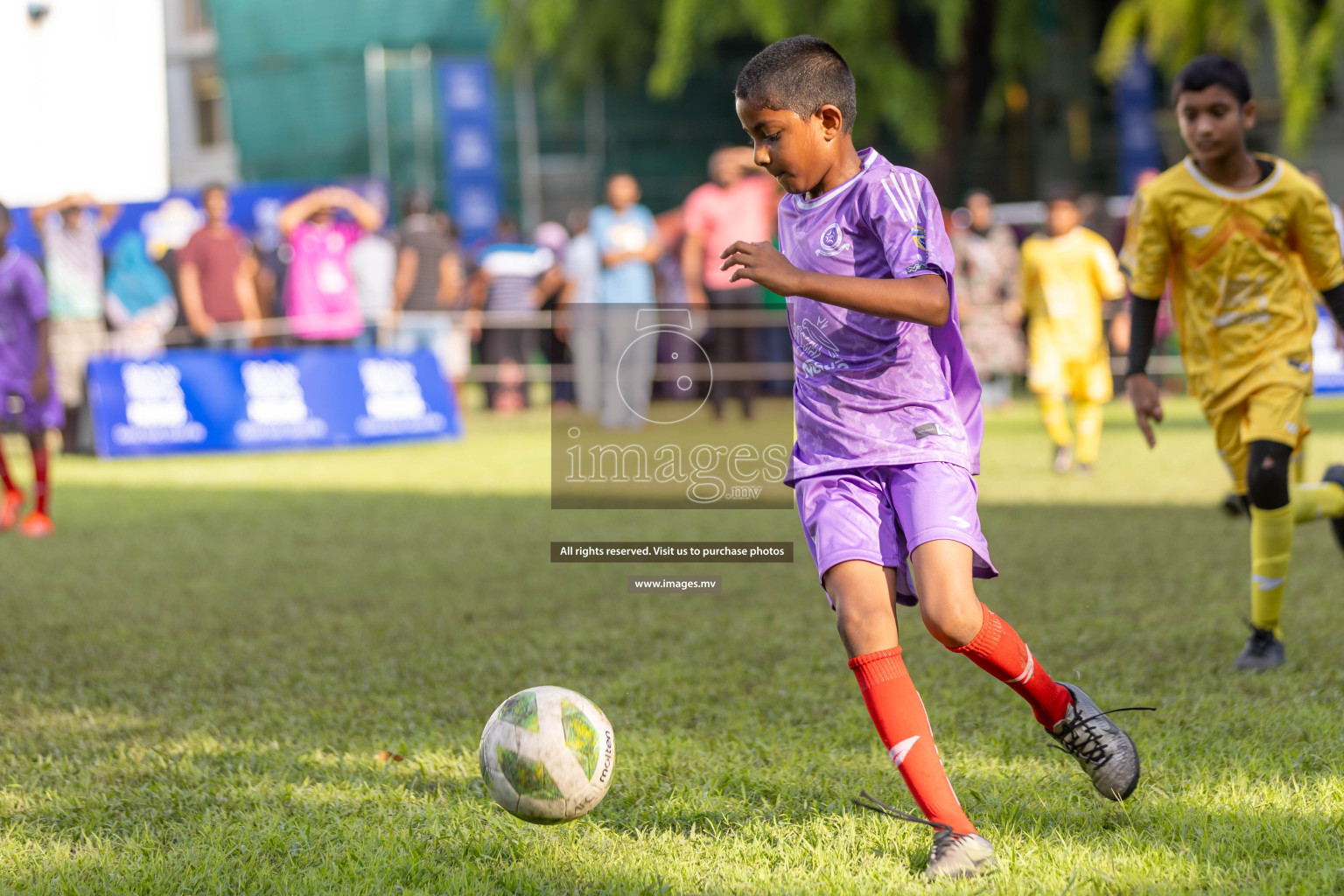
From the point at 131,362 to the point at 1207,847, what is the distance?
11769mm

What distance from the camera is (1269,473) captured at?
16.5ft

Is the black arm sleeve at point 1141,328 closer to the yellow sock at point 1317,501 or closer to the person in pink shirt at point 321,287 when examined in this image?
the yellow sock at point 1317,501

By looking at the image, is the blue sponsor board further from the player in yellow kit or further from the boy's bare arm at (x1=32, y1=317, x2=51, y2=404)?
the boy's bare arm at (x1=32, y1=317, x2=51, y2=404)

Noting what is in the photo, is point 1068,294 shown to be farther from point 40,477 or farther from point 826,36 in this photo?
point 826,36

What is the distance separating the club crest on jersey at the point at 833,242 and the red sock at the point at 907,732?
0.87 m

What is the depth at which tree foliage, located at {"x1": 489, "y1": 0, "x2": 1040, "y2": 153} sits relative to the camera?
2102cm

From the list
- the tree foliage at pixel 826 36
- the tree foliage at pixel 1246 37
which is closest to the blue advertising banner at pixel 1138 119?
the tree foliage at pixel 826 36

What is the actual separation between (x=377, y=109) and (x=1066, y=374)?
66.8 ft

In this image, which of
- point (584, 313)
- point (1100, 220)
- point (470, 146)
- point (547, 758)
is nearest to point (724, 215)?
point (584, 313)

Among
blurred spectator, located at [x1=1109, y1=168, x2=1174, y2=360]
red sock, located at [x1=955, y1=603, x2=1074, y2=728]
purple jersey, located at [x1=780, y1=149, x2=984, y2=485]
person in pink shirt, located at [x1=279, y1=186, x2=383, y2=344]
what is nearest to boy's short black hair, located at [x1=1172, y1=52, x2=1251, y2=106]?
purple jersey, located at [x1=780, y1=149, x2=984, y2=485]

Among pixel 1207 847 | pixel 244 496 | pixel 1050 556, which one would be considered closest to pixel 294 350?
pixel 244 496

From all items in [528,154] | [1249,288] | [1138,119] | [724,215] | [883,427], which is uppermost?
[1138,119]

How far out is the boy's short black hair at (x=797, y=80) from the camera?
332cm

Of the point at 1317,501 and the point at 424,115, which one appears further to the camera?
the point at 424,115
